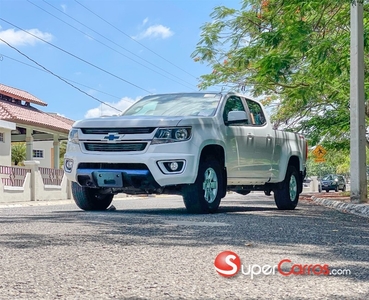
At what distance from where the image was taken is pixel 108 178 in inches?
313

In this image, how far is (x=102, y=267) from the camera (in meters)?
3.91

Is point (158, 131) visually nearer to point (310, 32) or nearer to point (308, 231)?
point (308, 231)

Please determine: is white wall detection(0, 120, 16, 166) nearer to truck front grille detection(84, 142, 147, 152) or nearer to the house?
the house

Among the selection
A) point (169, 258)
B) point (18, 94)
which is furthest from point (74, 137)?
point (18, 94)

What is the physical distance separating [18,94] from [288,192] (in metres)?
21.3

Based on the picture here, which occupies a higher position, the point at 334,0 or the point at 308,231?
the point at 334,0

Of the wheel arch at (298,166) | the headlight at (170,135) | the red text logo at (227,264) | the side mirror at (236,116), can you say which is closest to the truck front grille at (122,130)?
the headlight at (170,135)

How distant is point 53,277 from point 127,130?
4571 mm

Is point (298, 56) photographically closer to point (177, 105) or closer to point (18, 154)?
point (177, 105)

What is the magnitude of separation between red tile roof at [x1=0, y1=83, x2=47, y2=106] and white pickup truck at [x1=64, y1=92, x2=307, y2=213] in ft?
64.7

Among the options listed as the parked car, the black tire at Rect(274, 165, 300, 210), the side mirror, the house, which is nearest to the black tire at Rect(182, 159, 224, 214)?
the side mirror

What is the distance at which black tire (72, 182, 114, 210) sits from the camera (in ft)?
28.8

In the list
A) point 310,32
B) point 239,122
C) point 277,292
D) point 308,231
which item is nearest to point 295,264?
point 277,292

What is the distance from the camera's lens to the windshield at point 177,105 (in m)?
8.79
